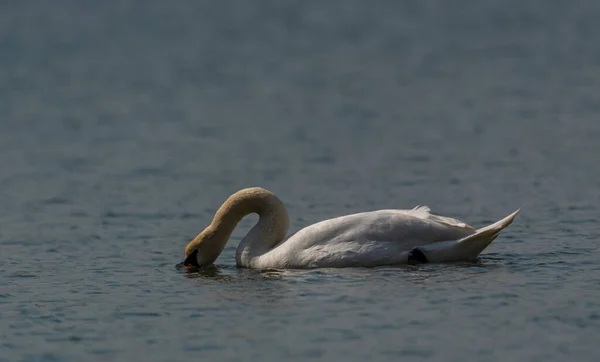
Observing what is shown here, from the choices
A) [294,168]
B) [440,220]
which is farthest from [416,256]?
[294,168]

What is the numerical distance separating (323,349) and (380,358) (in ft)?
1.81

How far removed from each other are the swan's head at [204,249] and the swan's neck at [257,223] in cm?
7

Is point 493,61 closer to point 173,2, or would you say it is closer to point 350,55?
point 350,55

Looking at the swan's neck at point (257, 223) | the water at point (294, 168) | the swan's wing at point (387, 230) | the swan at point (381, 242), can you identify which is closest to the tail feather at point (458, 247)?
the swan at point (381, 242)

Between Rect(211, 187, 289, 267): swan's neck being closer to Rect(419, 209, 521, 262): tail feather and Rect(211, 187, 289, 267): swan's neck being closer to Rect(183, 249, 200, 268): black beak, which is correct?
Rect(183, 249, 200, 268): black beak

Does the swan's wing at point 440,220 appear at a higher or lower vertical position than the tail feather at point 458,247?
higher

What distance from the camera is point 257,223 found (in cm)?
1639

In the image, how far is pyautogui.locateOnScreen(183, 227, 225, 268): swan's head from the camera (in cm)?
1633

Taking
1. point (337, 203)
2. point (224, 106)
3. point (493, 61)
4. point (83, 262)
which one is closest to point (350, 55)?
point (493, 61)

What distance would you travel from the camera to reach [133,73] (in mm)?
36406

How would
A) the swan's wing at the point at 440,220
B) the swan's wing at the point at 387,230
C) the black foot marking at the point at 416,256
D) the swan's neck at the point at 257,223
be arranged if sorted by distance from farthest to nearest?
the swan's neck at the point at 257,223 → the swan's wing at the point at 440,220 → the swan's wing at the point at 387,230 → the black foot marking at the point at 416,256

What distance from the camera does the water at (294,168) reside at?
42.2 ft

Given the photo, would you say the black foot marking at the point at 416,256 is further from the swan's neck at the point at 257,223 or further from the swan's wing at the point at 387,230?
the swan's neck at the point at 257,223

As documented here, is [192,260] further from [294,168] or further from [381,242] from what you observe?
[294,168]
